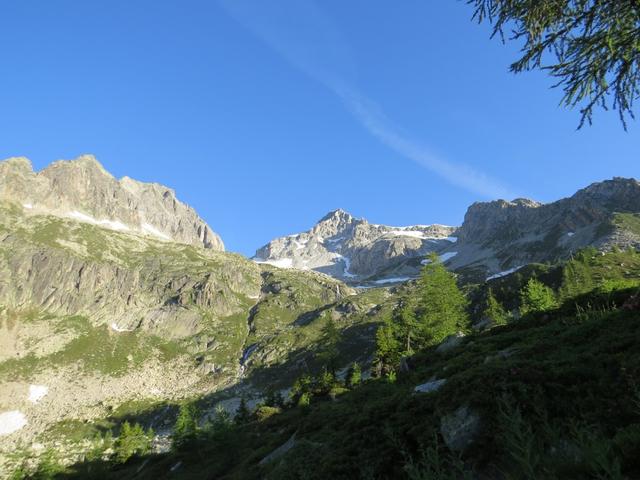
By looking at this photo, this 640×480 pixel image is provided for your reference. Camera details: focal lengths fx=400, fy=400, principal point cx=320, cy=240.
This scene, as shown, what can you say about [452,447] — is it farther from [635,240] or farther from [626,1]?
[635,240]

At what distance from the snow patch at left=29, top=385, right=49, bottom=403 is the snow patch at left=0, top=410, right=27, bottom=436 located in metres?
8.16

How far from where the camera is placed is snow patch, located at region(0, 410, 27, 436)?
477 ft

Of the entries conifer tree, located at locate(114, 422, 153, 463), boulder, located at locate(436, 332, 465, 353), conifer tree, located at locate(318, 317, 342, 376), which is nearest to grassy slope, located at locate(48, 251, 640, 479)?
boulder, located at locate(436, 332, 465, 353)

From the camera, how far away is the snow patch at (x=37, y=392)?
164 meters

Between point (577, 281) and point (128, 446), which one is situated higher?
point (577, 281)

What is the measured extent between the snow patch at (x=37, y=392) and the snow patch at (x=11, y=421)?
26.8 feet

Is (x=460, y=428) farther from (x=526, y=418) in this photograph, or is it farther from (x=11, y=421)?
(x=11, y=421)

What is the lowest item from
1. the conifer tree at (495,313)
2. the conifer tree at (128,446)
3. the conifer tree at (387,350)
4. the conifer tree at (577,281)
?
the conifer tree at (128,446)

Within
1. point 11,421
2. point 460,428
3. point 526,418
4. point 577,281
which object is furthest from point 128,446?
point 11,421

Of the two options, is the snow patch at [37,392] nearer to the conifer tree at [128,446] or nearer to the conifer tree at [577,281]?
the conifer tree at [128,446]

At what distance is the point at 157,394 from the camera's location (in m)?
178

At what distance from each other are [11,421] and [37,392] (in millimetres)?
17944

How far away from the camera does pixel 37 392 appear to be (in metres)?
167

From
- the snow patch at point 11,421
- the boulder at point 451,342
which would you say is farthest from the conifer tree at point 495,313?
the snow patch at point 11,421
